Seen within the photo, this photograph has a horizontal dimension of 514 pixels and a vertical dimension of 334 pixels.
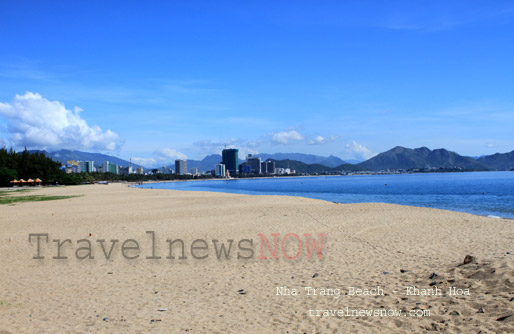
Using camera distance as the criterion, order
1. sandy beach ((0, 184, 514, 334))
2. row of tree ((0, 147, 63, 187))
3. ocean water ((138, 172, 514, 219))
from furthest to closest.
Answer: row of tree ((0, 147, 63, 187)) < ocean water ((138, 172, 514, 219)) < sandy beach ((0, 184, 514, 334))

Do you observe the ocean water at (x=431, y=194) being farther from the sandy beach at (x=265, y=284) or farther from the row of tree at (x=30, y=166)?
the row of tree at (x=30, y=166)

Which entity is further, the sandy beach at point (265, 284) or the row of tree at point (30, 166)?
the row of tree at point (30, 166)

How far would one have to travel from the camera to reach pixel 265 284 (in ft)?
25.4

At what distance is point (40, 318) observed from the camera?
609cm

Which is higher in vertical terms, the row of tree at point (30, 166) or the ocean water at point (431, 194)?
the row of tree at point (30, 166)

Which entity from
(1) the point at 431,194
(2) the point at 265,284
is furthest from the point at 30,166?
(2) the point at 265,284

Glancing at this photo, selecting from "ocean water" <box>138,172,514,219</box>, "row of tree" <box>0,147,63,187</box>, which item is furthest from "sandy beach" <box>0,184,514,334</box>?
"row of tree" <box>0,147,63,187</box>

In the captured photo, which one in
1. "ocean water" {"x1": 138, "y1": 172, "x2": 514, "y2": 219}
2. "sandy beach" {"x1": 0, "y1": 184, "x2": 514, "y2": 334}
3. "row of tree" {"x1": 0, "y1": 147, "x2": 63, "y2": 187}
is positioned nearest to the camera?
"sandy beach" {"x1": 0, "y1": 184, "x2": 514, "y2": 334}

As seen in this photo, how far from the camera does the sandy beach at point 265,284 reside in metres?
5.63

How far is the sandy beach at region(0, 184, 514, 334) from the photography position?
18.5 feet

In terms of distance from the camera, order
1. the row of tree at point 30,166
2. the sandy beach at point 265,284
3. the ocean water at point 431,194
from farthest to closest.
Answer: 1. the row of tree at point 30,166
2. the ocean water at point 431,194
3. the sandy beach at point 265,284

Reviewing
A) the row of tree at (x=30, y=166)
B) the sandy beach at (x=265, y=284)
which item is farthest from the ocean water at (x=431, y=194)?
the row of tree at (x=30, y=166)

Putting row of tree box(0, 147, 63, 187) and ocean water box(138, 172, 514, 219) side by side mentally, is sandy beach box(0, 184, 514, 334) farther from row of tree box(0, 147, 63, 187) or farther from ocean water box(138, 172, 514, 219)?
row of tree box(0, 147, 63, 187)

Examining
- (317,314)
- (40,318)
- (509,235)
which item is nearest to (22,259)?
(40,318)
